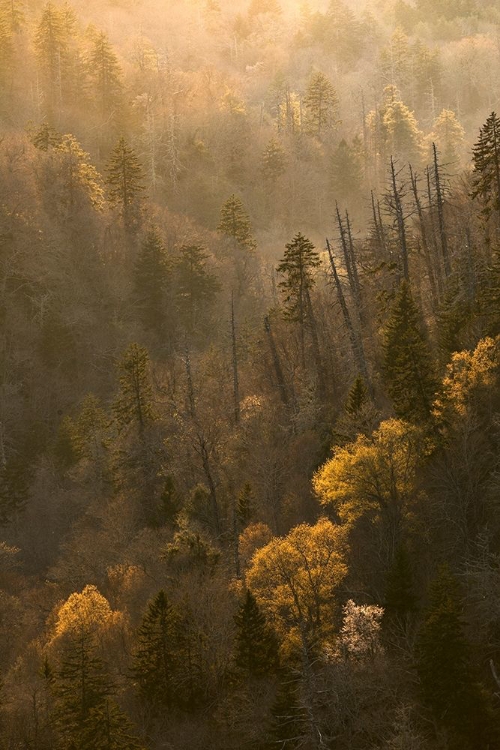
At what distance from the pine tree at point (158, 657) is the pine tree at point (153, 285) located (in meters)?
38.9

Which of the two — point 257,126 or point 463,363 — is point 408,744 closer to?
point 463,363

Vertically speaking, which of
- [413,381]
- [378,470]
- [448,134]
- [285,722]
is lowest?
[285,722]

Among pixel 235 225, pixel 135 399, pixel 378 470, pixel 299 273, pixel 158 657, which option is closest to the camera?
pixel 158 657

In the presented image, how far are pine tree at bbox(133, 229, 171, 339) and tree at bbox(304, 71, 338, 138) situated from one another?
4170 centimetres

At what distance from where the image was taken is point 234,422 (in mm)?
53344

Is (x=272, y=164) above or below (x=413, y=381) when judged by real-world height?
above

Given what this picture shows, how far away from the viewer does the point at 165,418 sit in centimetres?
5428

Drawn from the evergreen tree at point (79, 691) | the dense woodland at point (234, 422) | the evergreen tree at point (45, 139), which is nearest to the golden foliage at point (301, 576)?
the dense woodland at point (234, 422)

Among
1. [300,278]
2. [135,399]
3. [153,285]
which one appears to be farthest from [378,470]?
[153,285]

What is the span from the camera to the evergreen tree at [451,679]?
28969 millimetres

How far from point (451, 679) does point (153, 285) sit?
164 ft

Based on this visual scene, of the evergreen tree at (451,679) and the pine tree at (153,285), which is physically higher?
the pine tree at (153,285)

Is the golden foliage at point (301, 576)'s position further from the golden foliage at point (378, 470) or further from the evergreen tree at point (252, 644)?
the golden foliage at point (378, 470)

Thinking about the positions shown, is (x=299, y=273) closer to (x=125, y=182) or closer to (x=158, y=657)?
(x=158, y=657)
